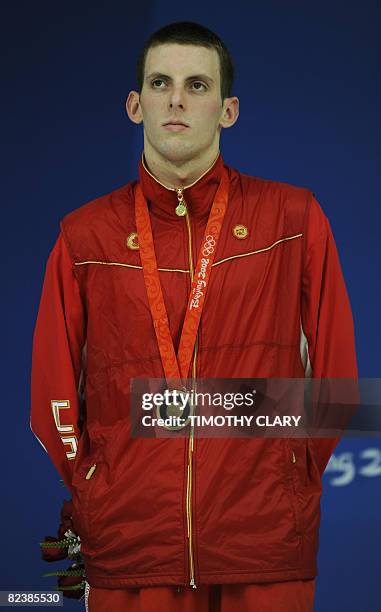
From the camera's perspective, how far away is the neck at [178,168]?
3.21 m

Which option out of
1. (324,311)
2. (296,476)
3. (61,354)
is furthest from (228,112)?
(296,476)

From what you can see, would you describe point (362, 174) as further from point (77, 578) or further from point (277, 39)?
point (77, 578)

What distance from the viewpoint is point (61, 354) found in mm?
3287

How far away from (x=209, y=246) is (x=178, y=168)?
19 cm

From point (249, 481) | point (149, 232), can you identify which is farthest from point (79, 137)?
point (249, 481)

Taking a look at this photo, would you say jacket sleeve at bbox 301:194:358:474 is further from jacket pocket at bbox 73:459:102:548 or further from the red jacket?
jacket pocket at bbox 73:459:102:548

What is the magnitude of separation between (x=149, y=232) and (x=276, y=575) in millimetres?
810

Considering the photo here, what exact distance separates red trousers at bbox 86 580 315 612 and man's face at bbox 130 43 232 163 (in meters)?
0.95

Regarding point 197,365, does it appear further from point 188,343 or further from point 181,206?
point 181,206

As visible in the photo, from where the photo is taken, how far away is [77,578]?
3.41 meters

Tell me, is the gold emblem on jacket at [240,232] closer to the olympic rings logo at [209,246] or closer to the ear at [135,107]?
the olympic rings logo at [209,246]

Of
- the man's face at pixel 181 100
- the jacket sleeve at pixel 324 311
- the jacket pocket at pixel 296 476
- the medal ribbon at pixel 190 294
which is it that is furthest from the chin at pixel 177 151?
the jacket pocket at pixel 296 476

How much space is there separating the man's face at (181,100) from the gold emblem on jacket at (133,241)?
193 mm

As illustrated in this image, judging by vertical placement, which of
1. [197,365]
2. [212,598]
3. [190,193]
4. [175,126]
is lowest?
[212,598]
